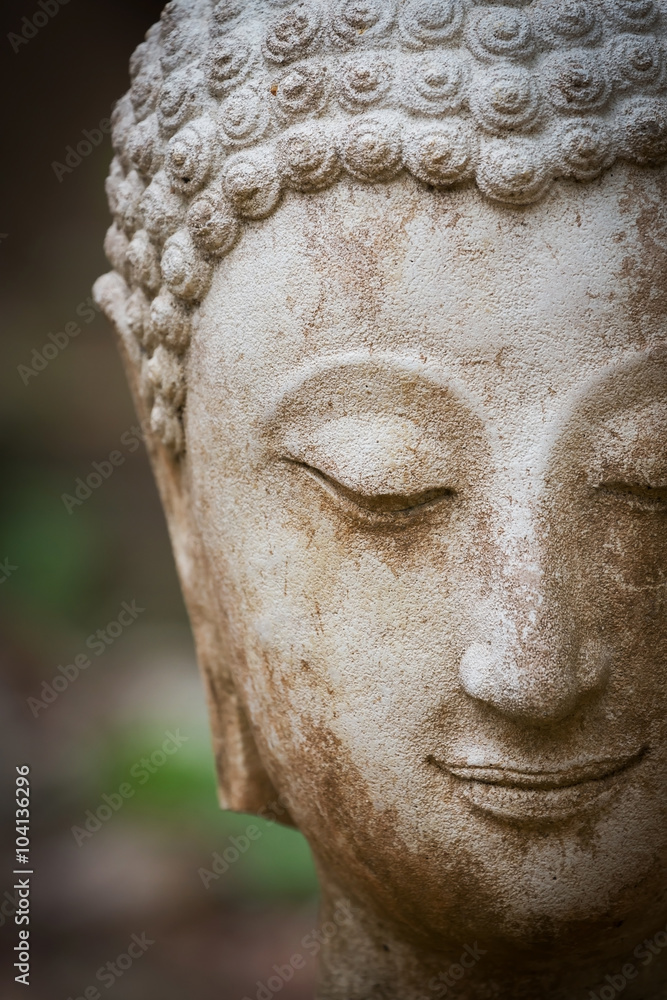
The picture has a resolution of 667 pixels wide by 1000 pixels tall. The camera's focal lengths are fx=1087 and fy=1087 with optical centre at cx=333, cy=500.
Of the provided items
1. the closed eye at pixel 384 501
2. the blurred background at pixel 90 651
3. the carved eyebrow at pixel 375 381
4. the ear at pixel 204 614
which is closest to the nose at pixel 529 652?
the closed eye at pixel 384 501

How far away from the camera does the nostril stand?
4.39 ft

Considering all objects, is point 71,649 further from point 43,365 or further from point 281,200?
point 281,200

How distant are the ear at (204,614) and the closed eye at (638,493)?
26.6 inches

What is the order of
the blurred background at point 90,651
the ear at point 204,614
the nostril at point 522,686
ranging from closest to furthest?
the nostril at point 522,686 < the ear at point 204,614 < the blurred background at point 90,651

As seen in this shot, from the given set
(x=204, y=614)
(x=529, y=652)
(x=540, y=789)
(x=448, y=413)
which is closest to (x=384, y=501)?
(x=448, y=413)

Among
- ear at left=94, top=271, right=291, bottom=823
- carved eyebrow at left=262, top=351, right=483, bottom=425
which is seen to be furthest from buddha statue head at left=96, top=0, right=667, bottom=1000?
ear at left=94, top=271, right=291, bottom=823

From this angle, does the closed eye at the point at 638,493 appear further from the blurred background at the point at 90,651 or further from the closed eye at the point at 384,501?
the blurred background at the point at 90,651

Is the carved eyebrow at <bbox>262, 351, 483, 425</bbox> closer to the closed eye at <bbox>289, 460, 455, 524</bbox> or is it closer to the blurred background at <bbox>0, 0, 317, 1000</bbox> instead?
the closed eye at <bbox>289, 460, 455, 524</bbox>

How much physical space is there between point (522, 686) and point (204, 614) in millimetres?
702

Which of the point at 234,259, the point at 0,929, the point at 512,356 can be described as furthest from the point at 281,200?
the point at 0,929

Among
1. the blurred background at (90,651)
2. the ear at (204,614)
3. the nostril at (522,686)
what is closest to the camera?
the nostril at (522,686)

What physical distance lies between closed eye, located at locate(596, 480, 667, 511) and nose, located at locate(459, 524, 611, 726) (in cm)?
13

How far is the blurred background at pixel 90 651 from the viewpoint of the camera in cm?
334

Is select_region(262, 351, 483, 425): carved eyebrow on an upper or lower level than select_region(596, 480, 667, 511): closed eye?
upper
